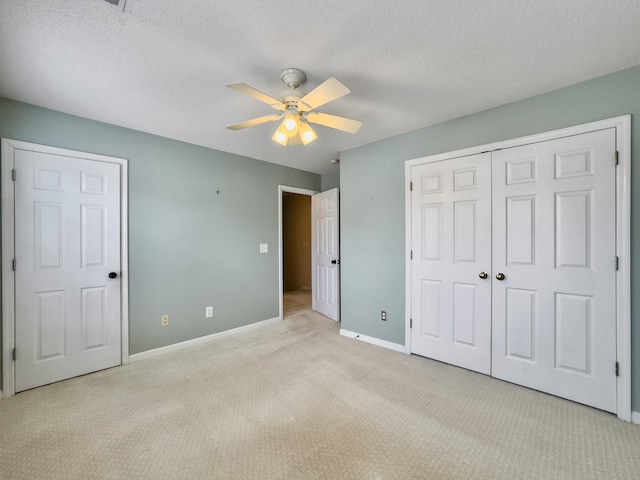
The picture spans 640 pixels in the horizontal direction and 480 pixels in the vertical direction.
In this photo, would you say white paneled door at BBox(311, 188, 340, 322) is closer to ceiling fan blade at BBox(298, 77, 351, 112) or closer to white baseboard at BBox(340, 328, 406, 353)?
white baseboard at BBox(340, 328, 406, 353)

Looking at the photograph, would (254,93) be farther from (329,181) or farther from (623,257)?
(329,181)

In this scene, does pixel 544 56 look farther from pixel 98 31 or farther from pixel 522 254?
pixel 98 31

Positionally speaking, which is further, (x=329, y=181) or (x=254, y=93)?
(x=329, y=181)

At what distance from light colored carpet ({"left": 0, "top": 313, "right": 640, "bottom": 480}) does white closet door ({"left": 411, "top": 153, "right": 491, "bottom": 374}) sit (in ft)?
0.87

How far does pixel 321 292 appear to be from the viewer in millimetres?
4520

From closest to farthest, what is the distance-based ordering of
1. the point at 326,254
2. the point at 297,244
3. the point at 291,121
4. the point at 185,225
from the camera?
the point at 291,121
the point at 185,225
the point at 326,254
the point at 297,244

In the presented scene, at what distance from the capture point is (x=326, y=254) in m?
4.34

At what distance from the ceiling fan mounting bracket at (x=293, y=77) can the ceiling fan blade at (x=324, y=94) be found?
8.1 inches

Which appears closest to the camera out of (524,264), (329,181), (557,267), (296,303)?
(557,267)

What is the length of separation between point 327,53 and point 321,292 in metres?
3.55

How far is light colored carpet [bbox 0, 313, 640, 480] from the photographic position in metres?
1.45

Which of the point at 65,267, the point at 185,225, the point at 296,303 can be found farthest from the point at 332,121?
the point at 296,303

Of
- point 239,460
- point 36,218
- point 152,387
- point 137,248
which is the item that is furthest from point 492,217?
point 36,218

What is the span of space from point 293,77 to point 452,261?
2.15 metres
